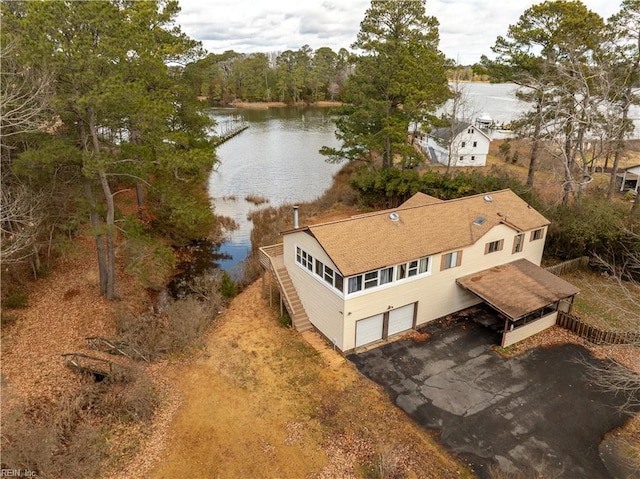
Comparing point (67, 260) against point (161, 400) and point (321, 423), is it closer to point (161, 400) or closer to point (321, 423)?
point (161, 400)

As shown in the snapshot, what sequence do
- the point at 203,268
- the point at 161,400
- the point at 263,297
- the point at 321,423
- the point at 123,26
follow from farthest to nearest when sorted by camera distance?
1. the point at 203,268
2. the point at 263,297
3. the point at 123,26
4. the point at 161,400
5. the point at 321,423

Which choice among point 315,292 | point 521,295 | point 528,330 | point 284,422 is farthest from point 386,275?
point 528,330

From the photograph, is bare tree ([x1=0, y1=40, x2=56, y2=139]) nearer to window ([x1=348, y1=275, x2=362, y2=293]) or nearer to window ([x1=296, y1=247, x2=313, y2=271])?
window ([x1=296, y1=247, x2=313, y2=271])

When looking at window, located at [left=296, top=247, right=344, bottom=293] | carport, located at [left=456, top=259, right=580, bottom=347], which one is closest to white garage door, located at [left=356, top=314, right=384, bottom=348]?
window, located at [left=296, top=247, right=344, bottom=293]

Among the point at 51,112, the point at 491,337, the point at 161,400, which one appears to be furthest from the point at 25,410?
the point at 491,337

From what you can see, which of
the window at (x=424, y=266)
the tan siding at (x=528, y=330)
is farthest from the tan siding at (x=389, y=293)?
the tan siding at (x=528, y=330)

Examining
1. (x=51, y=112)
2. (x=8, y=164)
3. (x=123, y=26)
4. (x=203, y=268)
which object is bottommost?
(x=203, y=268)

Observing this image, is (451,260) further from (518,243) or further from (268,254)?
(268,254)
